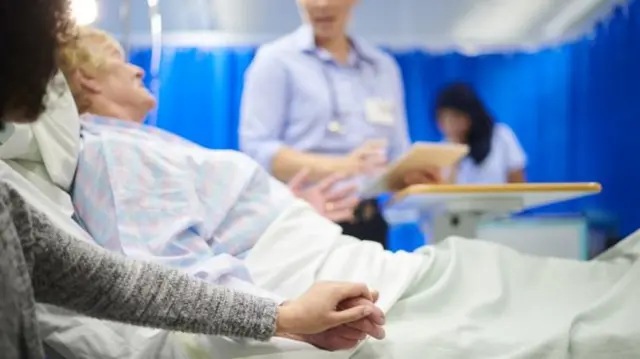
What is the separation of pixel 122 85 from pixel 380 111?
111 centimetres

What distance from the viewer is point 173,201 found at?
1295mm

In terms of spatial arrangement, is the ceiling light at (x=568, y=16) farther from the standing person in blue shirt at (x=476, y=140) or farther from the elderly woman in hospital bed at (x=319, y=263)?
the elderly woman in hospital bed at (x=319, y=263)

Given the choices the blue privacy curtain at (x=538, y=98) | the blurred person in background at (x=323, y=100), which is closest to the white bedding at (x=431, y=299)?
the blurred person in background at (x=323, y=100)

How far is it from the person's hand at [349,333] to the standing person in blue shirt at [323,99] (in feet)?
4.40

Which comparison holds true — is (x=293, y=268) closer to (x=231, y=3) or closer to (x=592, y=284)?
(x=592, y=284)

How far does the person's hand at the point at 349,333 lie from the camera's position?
37.0 inches

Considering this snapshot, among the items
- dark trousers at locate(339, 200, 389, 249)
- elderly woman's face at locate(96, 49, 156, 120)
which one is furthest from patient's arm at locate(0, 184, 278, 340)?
dark trousers at locate(339, 200, 389, 249)

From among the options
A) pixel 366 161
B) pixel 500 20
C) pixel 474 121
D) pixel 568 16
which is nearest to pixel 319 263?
pixel 366 161

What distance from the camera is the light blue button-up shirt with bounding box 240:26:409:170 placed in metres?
2.40

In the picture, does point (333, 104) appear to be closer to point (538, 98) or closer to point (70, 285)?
point (70, 285)

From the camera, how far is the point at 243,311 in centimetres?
90

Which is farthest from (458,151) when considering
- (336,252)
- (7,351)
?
(7,351)

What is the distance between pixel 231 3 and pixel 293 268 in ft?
9.53

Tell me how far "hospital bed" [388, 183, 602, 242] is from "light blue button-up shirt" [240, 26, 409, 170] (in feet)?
1.30
